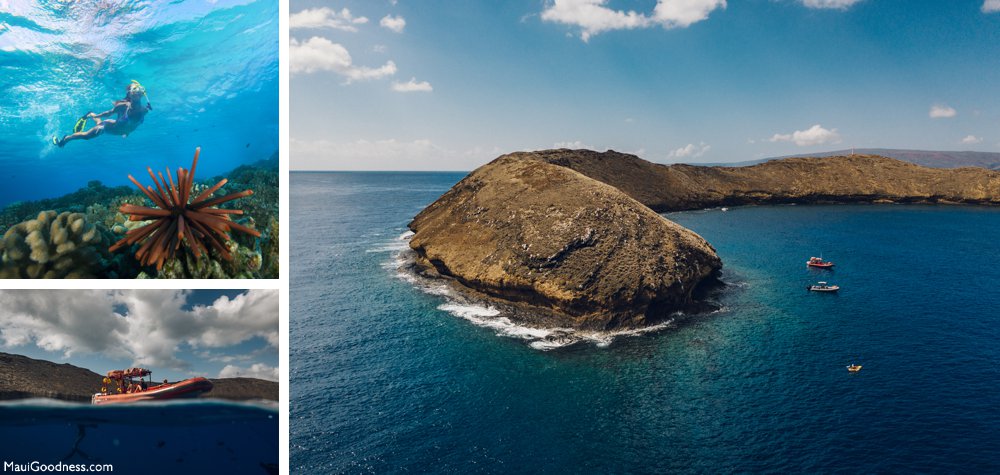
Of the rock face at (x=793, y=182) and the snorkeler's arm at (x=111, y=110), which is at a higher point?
the rock face at (x=793, y=182)

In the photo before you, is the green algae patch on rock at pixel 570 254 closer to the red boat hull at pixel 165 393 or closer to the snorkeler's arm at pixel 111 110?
the snorkeler's arm at pixel 111 110

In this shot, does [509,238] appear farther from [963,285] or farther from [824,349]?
[963,285]

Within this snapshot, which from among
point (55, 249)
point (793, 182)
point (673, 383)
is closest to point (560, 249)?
point (673, 383)

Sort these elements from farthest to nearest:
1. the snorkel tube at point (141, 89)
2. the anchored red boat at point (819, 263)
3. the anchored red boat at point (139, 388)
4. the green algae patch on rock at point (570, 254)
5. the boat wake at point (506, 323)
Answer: the anchored red boat at point (819, 263)
the green algae patch on rock at point (570, 254)
the boat wake at point (506, 323)
the snorkel tube at point (141, 89)
the anchored red boat at point (139, 388)

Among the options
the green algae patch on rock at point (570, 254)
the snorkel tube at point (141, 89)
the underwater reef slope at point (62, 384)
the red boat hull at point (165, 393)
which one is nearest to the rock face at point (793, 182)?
the green algae patch on rock at point (570, 254)

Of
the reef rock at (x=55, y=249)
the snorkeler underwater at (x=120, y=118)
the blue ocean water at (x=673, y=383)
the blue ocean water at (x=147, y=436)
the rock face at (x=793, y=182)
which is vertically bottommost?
the blue ocean water at (x=673, y=383)

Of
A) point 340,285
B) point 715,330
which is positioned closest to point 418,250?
point 340,285
